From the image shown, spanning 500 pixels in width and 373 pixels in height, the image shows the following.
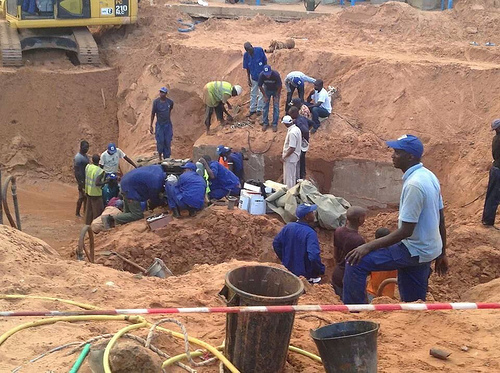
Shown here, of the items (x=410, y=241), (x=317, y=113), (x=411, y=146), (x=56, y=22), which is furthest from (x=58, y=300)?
(x=56, y=22)

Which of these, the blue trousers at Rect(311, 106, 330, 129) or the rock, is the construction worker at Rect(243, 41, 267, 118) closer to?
the blue trousers at Rect(311, 106, 330, 129)

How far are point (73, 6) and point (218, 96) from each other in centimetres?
615

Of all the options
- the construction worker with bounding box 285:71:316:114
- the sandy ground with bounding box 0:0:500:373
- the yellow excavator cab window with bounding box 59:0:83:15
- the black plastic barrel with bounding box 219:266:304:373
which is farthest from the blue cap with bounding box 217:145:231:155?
the black plastic barrel with bounding box 219:266:304:373

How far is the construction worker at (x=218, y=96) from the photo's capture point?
14188 mm

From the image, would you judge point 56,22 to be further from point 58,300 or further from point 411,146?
point 411,146

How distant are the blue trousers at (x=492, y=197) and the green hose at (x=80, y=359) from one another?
7.70 meters

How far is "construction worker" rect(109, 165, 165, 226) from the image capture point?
10.7 m

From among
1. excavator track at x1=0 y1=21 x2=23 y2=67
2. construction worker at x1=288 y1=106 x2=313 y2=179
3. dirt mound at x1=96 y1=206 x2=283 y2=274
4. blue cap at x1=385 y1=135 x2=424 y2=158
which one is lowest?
dirt mound at x1=96 y1=206 x2=283 y2=274

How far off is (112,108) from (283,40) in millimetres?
5038

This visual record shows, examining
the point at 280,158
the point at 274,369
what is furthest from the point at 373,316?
the point at 280,158

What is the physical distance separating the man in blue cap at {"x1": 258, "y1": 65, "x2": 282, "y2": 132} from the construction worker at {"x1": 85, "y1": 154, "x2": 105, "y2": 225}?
12.2 feet

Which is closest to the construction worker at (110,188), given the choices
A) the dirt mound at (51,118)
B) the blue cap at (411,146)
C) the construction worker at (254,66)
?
the construction worker at (254,66)

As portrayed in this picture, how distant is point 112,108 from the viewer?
18.3 metres

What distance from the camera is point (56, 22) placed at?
17.8 meters
